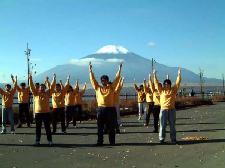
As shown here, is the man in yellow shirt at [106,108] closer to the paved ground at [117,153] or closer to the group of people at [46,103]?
the paved ground at [117,153]

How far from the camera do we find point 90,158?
489 inches

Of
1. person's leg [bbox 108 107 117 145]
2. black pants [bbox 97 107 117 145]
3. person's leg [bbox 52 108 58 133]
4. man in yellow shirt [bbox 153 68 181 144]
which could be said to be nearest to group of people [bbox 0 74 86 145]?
person's leg [bbox 52 108 58 133]

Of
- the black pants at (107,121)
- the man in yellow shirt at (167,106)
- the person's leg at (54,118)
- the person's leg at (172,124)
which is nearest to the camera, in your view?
the black pants at (107,121)

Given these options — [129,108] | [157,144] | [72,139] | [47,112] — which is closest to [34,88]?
[47,112]

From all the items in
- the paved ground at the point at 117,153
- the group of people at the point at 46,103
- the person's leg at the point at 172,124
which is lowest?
the paved ground at the point at 117,153

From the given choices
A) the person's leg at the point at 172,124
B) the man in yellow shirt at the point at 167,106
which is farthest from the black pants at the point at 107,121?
the person's leg at the point at 172,124

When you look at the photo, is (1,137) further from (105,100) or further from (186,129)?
(186,129)

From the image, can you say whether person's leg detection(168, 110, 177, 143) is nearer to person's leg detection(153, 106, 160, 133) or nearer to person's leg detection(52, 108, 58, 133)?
person's leg detection(153, 106, 160, 133)

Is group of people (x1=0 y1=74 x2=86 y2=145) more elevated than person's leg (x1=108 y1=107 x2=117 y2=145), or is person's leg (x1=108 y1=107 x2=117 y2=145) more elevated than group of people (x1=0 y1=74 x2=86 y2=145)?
group of people (x1=0 y1=74 x2=86 y2=145)

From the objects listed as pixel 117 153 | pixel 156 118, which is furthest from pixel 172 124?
pixel 156 118

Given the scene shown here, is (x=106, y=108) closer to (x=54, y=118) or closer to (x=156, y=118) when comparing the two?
(x=156, y=118)

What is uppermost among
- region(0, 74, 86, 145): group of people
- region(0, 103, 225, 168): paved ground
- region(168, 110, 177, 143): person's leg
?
region(0, 74, 86, 145): group of people

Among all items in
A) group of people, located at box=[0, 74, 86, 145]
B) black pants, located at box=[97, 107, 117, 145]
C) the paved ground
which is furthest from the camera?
group of people, located at box=[0, 74, 86, 145]

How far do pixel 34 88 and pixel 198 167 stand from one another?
7126 mm
